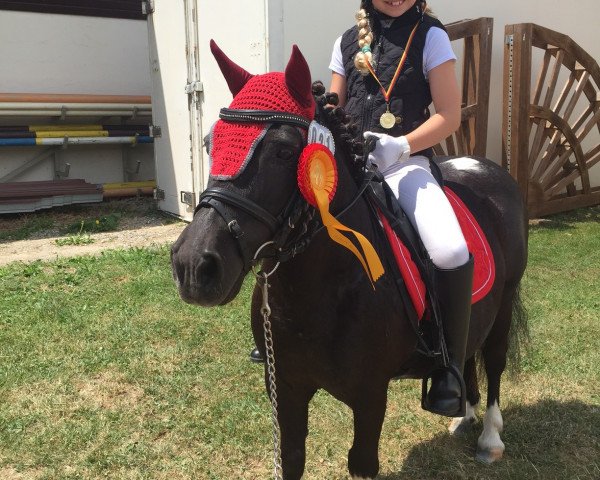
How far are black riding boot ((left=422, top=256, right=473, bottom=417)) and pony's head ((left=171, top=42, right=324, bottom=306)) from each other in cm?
88

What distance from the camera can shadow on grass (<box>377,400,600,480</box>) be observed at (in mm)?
3047

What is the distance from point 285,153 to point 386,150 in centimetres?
60

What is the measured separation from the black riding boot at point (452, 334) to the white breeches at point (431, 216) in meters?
0.05

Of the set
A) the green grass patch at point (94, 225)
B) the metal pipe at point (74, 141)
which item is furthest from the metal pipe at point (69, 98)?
the green grass patch at point (94, 225)

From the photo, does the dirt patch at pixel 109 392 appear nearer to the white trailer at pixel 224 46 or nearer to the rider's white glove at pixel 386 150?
the rider's white glove at pixel 386 150

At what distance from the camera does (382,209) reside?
2.28 metres

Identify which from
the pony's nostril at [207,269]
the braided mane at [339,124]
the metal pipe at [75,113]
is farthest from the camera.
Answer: the metal pipe at [75,113]

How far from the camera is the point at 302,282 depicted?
1.97 metres

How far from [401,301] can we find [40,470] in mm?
2119

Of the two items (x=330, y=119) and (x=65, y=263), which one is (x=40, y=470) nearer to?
(x=330, y=119)

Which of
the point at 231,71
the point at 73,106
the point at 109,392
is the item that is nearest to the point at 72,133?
the point at 73,106

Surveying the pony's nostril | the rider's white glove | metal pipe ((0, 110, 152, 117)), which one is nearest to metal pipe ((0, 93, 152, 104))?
metal pipe ((0, 110, 152, 117))

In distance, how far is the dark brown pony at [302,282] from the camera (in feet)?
5.20

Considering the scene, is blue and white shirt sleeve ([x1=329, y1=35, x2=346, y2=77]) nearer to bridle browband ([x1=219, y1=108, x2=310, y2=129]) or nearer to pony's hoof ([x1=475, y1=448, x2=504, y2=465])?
bridle browband ([x1=219, y1=108, x2=310, y2=129])
